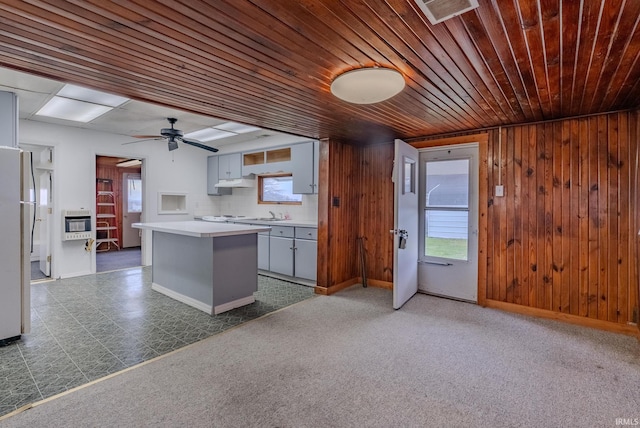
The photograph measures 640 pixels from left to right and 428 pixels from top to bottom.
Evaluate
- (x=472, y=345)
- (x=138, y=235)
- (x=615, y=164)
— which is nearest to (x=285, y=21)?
(x=472, y=345)

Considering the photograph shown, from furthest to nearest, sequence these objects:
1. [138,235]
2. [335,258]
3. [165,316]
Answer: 1. [138,235]
2. [335,258]
3. [165,316]

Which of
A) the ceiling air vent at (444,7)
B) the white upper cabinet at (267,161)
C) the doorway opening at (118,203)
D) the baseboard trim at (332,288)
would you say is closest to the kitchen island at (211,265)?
the baseboard trim at (332,288)

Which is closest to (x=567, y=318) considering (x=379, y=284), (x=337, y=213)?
(x=379, y=284)

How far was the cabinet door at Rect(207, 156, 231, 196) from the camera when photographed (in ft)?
21.1

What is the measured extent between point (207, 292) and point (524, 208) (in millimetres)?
3535

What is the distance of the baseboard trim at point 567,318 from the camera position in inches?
116

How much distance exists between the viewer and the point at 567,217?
3.20 meters

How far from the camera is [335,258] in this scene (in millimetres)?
4273

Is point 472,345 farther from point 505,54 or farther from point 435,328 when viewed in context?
point 505,54

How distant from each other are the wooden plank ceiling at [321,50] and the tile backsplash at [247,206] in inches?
103

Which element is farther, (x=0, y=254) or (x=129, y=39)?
(x=0, y=254)

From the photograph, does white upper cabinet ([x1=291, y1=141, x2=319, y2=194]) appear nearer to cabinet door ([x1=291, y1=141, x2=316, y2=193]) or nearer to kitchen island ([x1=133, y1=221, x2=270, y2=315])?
cabinet door ([x1=291, y1=141, x2=316, y2=193])

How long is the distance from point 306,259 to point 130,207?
5967 millimetres

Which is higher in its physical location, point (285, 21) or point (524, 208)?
point (285, 21)
